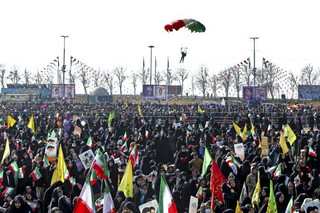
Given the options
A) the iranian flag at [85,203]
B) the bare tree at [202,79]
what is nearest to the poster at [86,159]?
the iranian flag at [85,203]

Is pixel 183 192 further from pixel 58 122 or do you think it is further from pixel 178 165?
pixel 58 122

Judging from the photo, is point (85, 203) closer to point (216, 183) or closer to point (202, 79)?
point (216, 183)

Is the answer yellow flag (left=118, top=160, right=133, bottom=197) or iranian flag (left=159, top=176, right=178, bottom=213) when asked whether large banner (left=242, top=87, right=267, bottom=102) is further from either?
iranian flag (left=159, top=176, right=178, bottom=213)

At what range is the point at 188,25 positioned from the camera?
1758 centimetres

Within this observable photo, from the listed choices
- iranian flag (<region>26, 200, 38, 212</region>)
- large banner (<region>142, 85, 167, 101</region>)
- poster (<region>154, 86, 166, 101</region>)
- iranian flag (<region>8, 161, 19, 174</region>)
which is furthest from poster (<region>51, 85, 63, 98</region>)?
iranian flag (<region>26, 200, 38, 212</region>)

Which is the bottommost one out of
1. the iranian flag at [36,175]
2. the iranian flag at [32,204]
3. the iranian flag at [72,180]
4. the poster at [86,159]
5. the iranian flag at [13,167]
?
the iranian flag at [32,204]

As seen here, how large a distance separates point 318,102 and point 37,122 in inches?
2232

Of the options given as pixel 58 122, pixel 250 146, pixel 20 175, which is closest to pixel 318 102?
pixel 58 122

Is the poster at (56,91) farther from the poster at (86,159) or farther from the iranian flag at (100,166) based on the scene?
the iranian flag at (100,166)

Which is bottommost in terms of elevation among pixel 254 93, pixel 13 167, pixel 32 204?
pixel 32 204

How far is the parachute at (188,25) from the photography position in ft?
56.4

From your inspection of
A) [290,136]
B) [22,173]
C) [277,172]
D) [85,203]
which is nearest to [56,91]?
[290,136]

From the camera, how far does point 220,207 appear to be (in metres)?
10.3

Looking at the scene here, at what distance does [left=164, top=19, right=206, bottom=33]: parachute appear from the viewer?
17.2m
